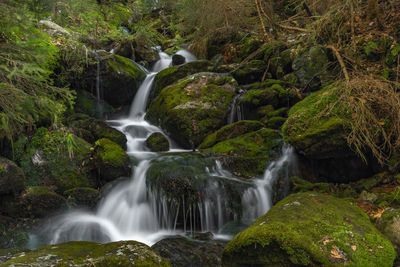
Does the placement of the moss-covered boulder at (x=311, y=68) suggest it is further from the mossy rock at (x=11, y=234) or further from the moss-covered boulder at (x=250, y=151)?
the mossy rock at (x=11, y=234)

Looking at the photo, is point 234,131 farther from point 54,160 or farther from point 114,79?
point 114,79

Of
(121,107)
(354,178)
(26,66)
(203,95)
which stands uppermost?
(121,107)

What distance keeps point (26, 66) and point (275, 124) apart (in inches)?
246

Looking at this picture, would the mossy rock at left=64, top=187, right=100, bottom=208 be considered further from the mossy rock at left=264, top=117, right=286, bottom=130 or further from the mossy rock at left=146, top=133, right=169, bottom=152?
the mossy rock at left=264, top=117, right=286, bottom=130

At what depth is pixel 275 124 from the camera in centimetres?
782

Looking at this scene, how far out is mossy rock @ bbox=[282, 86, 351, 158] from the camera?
16.5 feet

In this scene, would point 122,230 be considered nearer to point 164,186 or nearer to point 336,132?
point 164,186

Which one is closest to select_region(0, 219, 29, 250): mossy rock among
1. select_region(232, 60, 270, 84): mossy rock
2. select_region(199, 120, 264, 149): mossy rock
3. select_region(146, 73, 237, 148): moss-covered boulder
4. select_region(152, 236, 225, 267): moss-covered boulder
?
select_region(152, 236, 225, 267): moss-covered boulder

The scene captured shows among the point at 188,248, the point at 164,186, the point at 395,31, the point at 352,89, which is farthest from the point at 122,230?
the point at 395,31

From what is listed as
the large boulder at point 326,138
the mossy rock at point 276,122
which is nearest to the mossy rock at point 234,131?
the mossy rock at point 276,122

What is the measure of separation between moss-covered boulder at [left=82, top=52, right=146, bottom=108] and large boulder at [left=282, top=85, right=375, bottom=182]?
7.54 m

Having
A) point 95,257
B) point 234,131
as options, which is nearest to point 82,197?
point 95,257

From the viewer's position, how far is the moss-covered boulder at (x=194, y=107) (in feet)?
28.3

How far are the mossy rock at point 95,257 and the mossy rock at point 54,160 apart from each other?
3.48m
